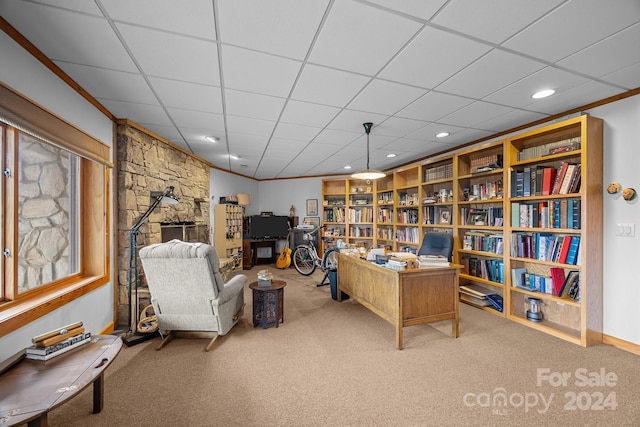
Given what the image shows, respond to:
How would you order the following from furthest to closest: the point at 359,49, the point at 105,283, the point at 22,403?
the point at 105,283 < the point at 359,49 < the point at 22,403

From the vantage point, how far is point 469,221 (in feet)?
13.2

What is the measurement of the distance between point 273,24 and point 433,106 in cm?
188

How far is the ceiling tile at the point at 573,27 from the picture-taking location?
58.3 inches

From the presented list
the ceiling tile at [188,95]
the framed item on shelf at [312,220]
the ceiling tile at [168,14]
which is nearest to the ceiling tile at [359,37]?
the ceiling tile at [168,14]

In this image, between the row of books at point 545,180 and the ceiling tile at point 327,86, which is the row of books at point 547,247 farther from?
the ceiling tile at point 327,86

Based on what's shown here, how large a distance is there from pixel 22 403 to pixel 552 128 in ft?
14.8

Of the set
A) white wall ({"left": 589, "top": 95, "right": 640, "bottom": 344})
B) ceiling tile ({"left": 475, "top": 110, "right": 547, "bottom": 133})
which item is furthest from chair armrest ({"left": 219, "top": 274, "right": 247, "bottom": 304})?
white wall ({"left": 589, "top": 95, "right": 640, "bottom": 344})

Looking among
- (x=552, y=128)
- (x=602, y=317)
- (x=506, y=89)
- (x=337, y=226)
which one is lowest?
(x=602, y=317)

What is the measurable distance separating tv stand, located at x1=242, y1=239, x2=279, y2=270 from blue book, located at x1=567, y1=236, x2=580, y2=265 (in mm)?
5641

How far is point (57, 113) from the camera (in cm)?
217

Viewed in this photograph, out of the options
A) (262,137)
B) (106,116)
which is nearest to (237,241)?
(262,137)

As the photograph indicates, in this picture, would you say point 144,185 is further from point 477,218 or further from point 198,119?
point 477,218

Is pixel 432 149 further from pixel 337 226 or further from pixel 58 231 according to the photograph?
pixel 58 231

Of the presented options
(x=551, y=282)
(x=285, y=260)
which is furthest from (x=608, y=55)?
(x=285, y=260)
